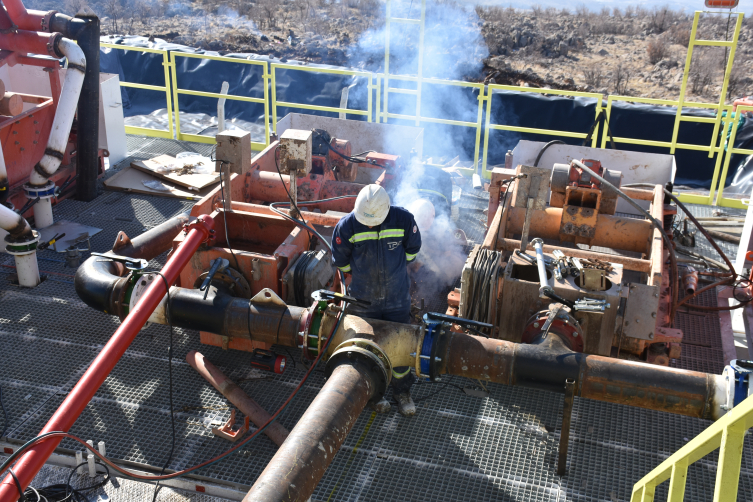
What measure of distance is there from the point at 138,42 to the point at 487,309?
12315mm

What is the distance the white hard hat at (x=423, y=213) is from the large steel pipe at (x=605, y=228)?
81cm

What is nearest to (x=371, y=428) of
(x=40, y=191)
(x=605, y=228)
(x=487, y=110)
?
(x=605, y=228)

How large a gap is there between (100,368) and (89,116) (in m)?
5.22

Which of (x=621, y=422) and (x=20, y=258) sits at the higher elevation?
(x=20, y=258)

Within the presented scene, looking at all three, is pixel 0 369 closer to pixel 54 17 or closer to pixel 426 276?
pixel 426 276

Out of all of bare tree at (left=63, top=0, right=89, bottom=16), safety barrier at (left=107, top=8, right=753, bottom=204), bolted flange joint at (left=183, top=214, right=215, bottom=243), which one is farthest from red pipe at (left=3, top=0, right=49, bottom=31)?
bare tree at (left=63, top=0, right=89, bottom=16)

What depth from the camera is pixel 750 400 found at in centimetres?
248

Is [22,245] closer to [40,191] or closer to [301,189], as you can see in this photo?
[40,191]

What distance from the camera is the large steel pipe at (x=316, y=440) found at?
305cm

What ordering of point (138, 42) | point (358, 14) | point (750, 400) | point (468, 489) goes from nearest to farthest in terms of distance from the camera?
point (750, 400) → point (468, 489) → point (138, 42) → point (358, 14)

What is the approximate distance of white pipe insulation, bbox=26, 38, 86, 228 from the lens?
7340mm

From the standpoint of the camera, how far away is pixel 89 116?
322 inches

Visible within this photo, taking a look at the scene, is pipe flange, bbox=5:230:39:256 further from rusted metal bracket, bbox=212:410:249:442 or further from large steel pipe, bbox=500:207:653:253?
large steel pipe, bbox=500:207:653:253

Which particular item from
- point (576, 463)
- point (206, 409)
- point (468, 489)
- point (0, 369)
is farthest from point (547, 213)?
point (0, 369)
